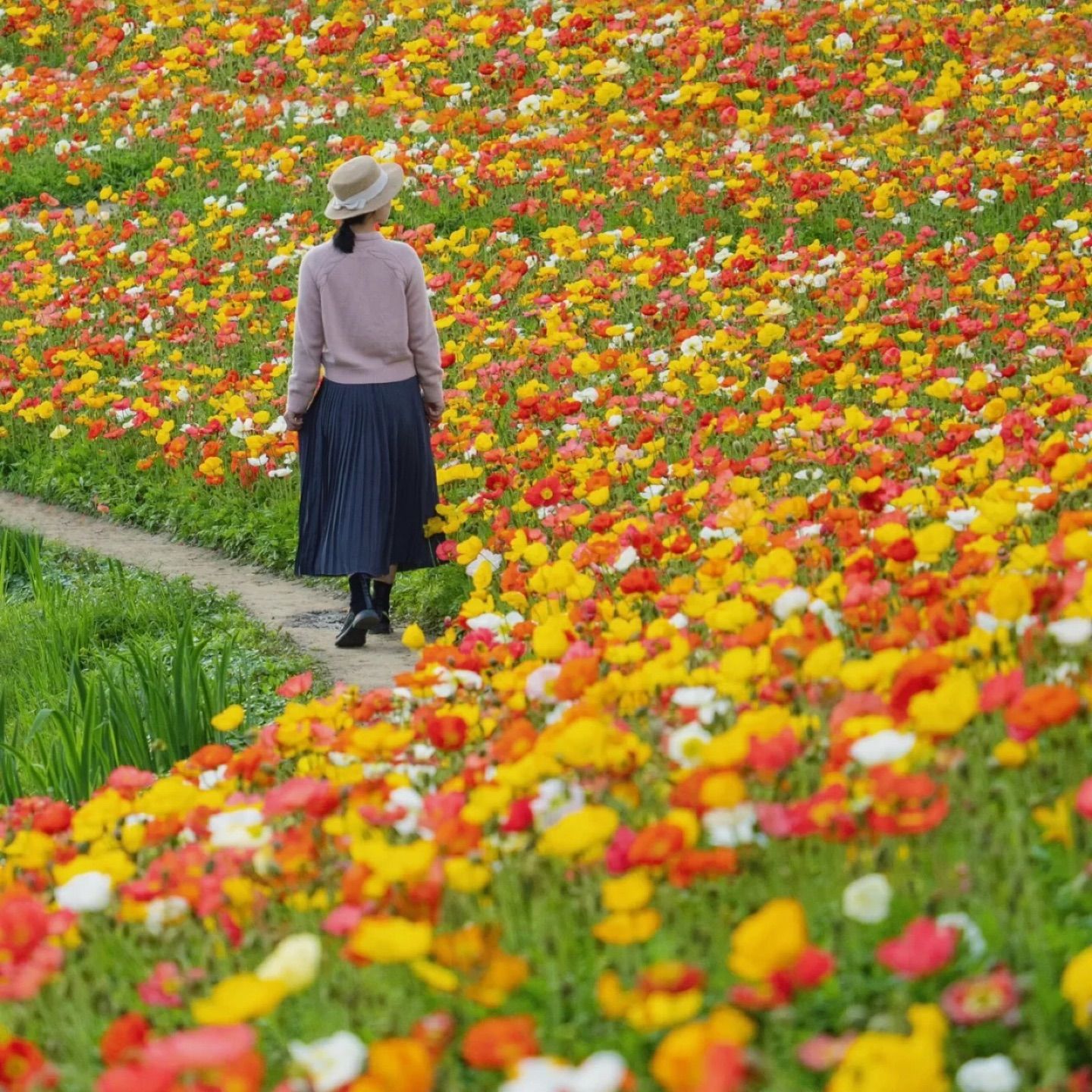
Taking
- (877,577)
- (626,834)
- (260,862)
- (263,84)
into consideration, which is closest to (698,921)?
(626,834)

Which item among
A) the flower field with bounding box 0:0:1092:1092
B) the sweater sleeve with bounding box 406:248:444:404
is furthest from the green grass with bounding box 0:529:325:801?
the sweater sleeve with bounding box 406:248:444:404

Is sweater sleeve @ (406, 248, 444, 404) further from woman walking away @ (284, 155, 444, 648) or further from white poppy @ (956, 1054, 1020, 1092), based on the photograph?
white poppy @ (956, 1054, 1020, 1092)

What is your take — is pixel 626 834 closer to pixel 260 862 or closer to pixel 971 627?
pixel 260 862

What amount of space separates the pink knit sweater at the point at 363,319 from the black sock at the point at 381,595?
0.71 metres

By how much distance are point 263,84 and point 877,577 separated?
1061 cm

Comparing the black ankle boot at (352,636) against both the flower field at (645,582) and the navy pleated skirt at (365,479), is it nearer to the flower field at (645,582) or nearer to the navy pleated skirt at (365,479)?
the navy pleated skirt at (365,479)

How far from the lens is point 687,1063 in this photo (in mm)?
1685

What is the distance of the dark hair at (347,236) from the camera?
5.68m

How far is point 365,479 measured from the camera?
19.6 ft

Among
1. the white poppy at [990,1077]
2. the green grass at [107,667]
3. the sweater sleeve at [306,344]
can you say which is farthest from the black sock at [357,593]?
the white poppy at [990,1077]

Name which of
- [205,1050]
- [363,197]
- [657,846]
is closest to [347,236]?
[363,197]

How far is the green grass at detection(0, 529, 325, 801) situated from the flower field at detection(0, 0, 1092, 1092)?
0.58 meters

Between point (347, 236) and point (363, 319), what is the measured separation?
0.30 metres

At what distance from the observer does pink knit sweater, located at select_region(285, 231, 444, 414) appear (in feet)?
18.8
